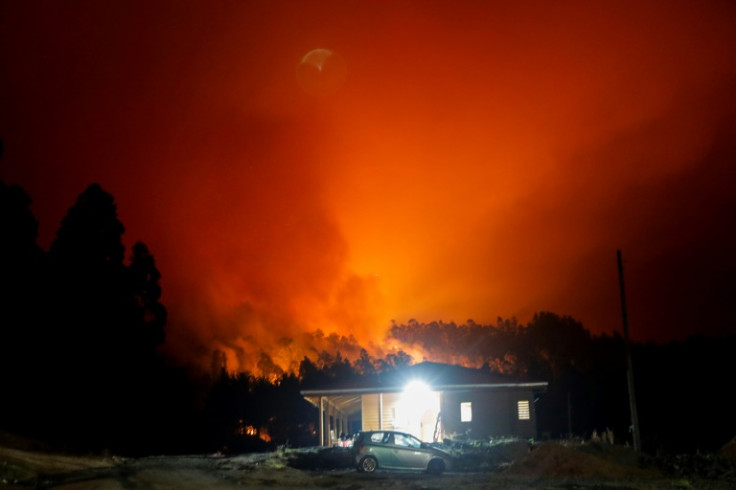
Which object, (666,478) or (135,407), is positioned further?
(135,407)

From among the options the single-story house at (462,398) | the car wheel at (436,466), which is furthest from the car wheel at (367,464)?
the single-story house at (462,398)

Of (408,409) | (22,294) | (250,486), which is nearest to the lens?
(250,486)

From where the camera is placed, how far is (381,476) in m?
22.4

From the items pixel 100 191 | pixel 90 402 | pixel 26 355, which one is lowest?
pixel 90 402

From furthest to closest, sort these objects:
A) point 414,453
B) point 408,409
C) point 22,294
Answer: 1. point 408,409
2. point 22,294
3. point 414,453

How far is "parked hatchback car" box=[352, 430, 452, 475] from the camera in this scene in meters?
24.4

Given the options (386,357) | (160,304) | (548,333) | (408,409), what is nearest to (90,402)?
(160,304)

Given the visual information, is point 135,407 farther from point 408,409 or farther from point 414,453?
Answer: point 414,453

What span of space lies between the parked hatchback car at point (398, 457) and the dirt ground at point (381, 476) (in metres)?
0.42

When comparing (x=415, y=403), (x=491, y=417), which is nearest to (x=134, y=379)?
(x=415, y=403)

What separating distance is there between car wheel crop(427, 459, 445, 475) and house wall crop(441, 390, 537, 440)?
1170 cm

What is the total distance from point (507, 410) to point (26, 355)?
A: 939 inches

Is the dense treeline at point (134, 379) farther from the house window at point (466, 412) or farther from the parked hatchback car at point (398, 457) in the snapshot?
the parked hatchback car at point (398, 457)

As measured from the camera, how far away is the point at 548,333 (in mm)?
Result: 97438
